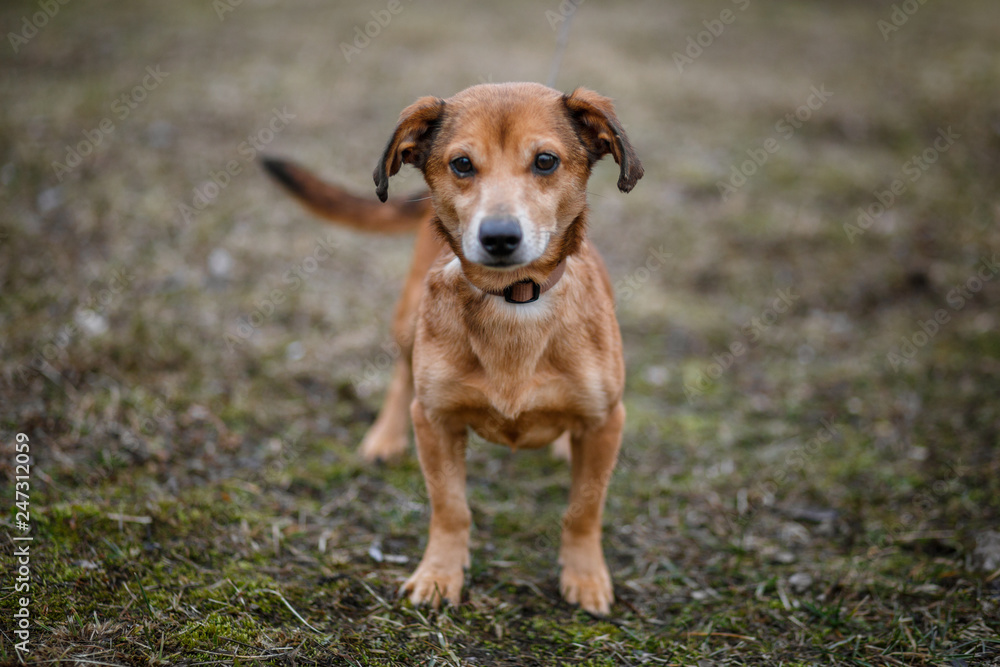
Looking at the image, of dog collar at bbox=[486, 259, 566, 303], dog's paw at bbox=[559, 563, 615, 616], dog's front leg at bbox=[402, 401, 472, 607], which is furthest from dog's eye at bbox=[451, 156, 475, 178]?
dog's paw at bbox=[559, 563, 615, 616]

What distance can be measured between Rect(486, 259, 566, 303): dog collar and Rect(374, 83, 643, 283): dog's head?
5 centimetres

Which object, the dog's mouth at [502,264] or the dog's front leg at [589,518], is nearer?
the dog's mouth at [502,264]

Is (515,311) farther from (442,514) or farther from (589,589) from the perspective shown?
(589,589)

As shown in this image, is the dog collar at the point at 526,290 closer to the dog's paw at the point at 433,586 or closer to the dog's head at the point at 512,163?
Result: the dog's head at the point at 512,163

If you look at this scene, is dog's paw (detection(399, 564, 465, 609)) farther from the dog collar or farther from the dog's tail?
the dog's tail

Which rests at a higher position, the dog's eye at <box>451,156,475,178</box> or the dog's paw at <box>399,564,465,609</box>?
the dog's eye at <box>451,156,475,178</box>

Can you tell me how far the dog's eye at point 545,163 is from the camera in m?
2.95

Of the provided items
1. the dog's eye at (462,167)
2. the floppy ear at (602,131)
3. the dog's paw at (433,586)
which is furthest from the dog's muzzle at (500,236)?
the dog's paw at (433,586)

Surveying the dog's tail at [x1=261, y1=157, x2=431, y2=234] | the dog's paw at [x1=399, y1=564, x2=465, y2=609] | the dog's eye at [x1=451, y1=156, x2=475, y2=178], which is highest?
the dog's eye at [x1=451, y1=156, x2=475, y2=178]

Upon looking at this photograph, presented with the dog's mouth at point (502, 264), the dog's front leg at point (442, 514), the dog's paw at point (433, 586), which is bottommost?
the dog's paw at point (433, 586)

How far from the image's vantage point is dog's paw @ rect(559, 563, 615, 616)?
3.34 metres

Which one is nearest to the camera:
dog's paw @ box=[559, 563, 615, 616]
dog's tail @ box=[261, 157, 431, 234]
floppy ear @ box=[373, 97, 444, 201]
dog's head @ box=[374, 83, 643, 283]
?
dog's head @ box=[374, 83, 643, 283]

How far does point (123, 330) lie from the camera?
532 cm

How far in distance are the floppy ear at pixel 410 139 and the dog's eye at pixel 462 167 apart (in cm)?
29
